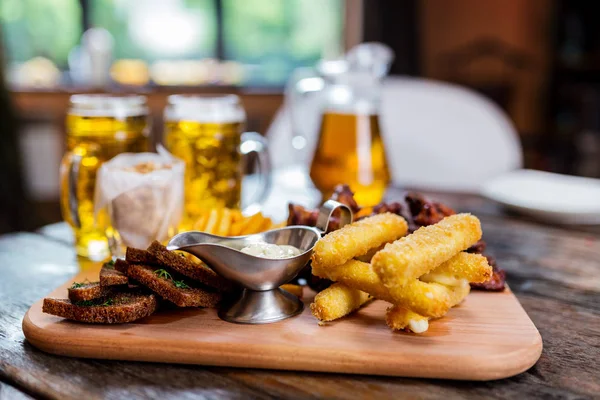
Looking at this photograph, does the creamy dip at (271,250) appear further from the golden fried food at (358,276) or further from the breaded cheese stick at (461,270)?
the breaded cheese stick at (461,270)

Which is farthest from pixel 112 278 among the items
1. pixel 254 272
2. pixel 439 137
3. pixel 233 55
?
pixel 233 55

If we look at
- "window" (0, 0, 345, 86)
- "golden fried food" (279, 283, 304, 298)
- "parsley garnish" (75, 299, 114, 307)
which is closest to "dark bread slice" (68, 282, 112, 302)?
"parsley garnish" (75, 299, 114, 307)

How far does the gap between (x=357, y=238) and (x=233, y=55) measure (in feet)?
16.5

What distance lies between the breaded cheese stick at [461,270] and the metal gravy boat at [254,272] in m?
0.17

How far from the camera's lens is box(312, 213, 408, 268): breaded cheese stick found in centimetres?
80

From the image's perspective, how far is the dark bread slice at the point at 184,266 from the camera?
2.72 feet

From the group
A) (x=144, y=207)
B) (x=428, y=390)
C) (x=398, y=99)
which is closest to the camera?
(x=428, y=390)

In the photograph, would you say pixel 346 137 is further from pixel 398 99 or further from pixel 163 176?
pixel 398 99

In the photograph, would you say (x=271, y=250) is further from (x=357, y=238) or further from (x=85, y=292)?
(x=85, y=292)

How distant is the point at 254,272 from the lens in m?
0.80

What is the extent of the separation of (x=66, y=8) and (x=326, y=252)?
526 cm

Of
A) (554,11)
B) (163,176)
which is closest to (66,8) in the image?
(554,11)

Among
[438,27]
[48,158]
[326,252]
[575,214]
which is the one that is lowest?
[48,158]

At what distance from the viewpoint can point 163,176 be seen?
1.05 metres
